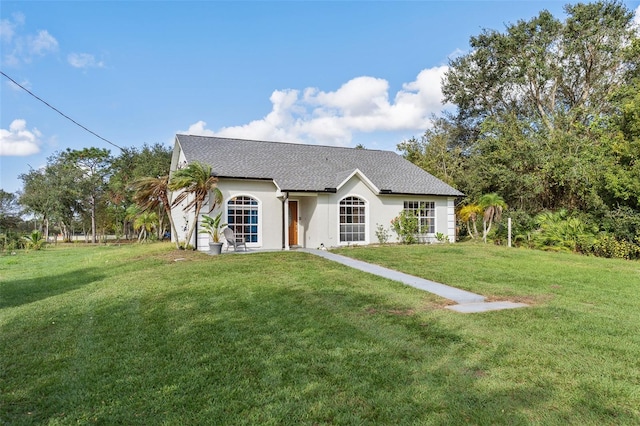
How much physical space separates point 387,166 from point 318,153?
4048 millimetres

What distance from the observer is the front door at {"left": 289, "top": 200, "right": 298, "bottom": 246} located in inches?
711

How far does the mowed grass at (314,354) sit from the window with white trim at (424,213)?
10.3m

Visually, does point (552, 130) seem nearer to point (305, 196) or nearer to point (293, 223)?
point (305, 196)

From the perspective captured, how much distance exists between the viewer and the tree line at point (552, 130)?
632 inches

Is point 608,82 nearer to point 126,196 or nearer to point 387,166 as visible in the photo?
point 387,166

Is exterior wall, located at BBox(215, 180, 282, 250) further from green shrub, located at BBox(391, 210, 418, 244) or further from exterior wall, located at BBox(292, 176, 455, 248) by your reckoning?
green shrub, located at BBox(391, 210, 418, 244)

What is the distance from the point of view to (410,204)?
19109mm

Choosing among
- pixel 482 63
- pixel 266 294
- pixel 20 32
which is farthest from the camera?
pixel 482 63

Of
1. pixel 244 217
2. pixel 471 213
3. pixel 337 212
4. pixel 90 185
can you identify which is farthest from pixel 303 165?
pixel 90 185

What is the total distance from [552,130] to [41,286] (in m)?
23.8

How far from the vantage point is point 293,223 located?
18.1 meters

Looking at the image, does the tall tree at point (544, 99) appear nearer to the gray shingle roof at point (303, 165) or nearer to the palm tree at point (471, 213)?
the palm tree at point (471, 213)

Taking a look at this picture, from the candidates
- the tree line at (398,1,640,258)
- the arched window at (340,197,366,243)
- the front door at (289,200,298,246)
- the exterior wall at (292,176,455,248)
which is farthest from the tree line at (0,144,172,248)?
the tree line at (398,1,640,258)

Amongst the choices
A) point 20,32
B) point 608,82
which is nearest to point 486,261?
point 20,32
